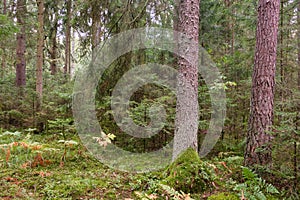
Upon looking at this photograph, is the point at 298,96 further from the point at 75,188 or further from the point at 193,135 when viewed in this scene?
the point at 75,188

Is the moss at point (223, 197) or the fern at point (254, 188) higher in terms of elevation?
the fern at point (254, 188)

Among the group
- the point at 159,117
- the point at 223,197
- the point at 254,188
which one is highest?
the point at 159,117

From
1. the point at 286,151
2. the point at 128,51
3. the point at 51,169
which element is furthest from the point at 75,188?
the point at 286,151

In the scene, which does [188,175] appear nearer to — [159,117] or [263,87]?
[263,87]

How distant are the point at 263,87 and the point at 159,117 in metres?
3.05

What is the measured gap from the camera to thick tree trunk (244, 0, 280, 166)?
448 centimetres

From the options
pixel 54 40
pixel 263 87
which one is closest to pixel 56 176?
pixel 263 87

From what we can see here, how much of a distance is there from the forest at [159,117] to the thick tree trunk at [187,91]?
20 mm

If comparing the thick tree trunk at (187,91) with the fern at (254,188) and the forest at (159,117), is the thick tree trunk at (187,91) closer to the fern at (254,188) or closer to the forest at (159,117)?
the forest at (159,117)

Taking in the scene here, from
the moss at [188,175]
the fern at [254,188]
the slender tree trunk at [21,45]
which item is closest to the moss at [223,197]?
the fern at [254,188]

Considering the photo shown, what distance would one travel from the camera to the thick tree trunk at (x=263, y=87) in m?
4.48

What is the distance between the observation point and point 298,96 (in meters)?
4.93

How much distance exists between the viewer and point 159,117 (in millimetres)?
6770

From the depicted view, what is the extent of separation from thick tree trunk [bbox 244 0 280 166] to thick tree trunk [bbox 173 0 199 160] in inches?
44.7
